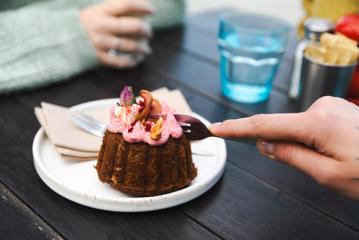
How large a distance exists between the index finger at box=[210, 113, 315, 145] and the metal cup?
353 mm

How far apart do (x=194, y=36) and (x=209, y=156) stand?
65 cm

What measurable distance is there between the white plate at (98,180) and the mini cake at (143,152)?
2 cm

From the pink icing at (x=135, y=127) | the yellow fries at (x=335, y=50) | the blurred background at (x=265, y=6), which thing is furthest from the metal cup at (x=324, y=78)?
the blurred background at (x=265, y=6)

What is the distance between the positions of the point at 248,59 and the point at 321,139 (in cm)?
47

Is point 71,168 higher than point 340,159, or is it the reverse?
point 340,159

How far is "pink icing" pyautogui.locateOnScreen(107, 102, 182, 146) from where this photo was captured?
72cm

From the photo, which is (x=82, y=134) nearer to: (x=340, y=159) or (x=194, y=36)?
(x=340, y=159)

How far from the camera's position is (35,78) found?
1072mm

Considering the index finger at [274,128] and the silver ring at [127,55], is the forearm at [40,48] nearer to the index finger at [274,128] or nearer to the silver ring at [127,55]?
the silver ring at [127,55]

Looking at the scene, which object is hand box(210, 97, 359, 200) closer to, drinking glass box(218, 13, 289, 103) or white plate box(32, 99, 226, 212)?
white plate box(32, 99, 226, 212)

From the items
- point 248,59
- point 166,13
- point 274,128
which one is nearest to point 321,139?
point 274,128

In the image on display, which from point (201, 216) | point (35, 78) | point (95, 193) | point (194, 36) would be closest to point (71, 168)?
point (95, 193)

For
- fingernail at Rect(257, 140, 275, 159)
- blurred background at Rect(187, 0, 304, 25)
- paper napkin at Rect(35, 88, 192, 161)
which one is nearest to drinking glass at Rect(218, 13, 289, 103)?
paper napkin at Rect(35, 88, 192, 161)

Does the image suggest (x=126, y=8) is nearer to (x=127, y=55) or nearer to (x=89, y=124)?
(x=127, y=55)
